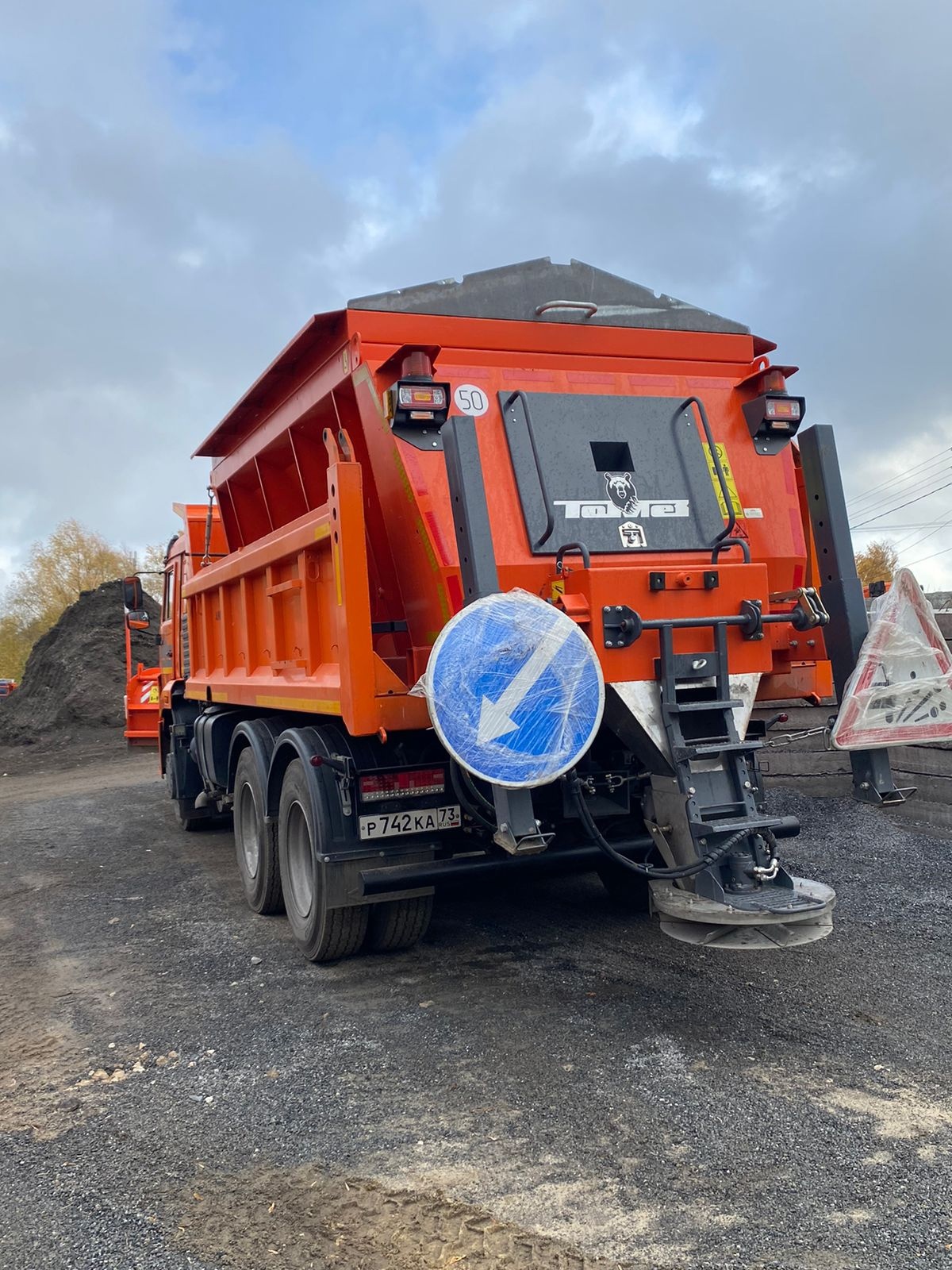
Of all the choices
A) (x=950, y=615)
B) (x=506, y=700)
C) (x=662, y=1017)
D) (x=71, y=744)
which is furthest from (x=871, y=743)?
(x=71, y=744)

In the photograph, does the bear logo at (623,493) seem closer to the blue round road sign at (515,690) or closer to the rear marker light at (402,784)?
the blue round road sign at (515,690)

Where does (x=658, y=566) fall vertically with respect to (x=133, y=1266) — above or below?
above

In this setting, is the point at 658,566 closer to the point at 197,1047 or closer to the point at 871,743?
the point at 871,743

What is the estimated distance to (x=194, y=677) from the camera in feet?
26.4

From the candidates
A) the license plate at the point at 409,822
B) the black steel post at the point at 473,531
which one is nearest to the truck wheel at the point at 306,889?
the license plate at the point at 409,822

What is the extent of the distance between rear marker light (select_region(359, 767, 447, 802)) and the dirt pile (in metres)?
16.4

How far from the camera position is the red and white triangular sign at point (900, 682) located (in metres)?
4.26

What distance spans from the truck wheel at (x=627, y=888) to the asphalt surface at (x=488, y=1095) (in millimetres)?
105

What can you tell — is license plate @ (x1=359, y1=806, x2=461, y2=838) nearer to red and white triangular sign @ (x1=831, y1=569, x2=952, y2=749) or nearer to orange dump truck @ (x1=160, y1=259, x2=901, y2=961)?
orange dump truck @ (x1=160, y1=259, x2=901, y2=961)

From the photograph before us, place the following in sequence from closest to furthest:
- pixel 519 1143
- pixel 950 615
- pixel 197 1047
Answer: pixel 519 1143 → pixel 197 1047 → pixel 950 615

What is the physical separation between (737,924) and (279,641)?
2.98 meters

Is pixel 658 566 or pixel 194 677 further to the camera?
pixel 194 677

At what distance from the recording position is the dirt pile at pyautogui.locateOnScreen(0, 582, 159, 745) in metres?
21.3

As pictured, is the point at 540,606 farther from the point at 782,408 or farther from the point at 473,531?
the point at 782,408
